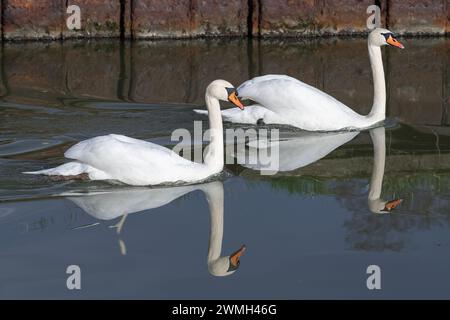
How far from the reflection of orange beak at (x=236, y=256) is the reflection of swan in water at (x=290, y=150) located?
95.0 inches

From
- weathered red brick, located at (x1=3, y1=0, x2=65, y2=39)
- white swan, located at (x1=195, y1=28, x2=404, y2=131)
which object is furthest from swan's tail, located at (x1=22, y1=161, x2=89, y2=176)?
weathered red brick, located at (x1=3, y1=0, x2=65, y2=39)

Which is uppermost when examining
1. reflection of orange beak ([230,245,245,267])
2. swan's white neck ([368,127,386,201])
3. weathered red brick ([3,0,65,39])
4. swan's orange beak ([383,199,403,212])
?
weathered red brick ([3,0,65,39])

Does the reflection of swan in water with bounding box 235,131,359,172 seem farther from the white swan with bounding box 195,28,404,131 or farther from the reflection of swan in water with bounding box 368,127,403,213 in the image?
the reflection of swan in water with bounding box 368,127,403,213

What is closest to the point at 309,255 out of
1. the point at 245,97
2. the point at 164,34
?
the point at 245,97

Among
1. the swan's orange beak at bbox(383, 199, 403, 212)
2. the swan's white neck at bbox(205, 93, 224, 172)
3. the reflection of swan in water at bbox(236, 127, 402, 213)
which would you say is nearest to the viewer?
the swan's orange beak at bbox(383, 199, 403, 212)

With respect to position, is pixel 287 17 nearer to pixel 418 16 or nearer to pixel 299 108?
pixel 418 16

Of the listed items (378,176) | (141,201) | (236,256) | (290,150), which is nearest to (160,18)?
(290,150)

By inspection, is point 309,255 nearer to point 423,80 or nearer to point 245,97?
point 245,97

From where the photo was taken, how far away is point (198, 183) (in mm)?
9922

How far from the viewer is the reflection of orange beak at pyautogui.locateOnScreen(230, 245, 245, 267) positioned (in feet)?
26.2

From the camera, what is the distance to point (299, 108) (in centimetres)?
1188

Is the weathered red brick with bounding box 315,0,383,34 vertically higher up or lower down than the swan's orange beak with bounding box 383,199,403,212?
higher up

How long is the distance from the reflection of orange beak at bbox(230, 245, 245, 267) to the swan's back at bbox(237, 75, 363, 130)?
3.79 metres

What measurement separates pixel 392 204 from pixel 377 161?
142cm
